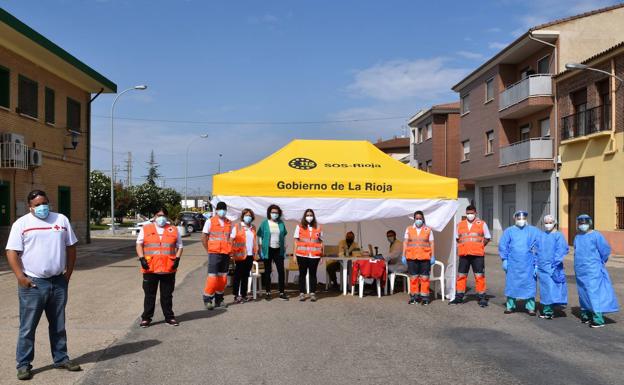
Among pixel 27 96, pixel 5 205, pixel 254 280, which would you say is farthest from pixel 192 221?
pixel 254 280

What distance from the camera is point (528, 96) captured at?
27953 millimetres

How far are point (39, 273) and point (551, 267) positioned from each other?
722 cm

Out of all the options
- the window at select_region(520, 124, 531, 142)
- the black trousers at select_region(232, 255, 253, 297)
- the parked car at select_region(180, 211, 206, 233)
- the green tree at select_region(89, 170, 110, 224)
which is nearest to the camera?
the black trousers at select_region(232, 255, 253, 297)

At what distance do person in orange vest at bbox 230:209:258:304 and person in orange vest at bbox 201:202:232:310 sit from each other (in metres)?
0.30

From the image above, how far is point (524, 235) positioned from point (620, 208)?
15.5m

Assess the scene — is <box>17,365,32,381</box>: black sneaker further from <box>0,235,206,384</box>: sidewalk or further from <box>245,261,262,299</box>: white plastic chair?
<box>245,261,262,299</box>: white plastic chair

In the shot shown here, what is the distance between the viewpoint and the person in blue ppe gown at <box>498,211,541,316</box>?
941 centimetres

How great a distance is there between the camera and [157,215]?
8375 millimetres

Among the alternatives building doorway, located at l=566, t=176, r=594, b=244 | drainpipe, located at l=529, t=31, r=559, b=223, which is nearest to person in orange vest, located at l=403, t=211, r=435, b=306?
building doorway, located at l=566, t=176, r=594, b=244

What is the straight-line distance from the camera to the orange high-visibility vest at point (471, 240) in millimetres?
10391

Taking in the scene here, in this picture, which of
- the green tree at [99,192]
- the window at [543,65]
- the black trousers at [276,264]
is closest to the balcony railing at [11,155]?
the black trousers at [276,264]

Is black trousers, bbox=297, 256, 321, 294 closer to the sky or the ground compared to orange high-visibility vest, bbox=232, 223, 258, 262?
closer to the ground

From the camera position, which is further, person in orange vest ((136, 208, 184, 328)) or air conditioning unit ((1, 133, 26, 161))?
air conditioning unit ((1, 133, 26, 161))

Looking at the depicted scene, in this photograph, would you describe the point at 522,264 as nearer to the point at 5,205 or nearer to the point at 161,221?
the point at 161,221
